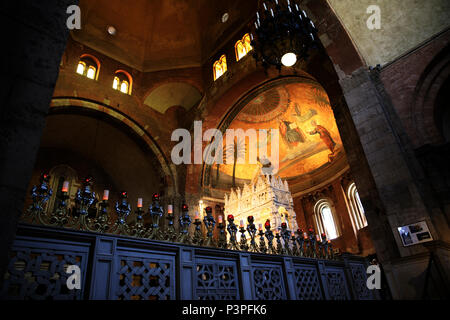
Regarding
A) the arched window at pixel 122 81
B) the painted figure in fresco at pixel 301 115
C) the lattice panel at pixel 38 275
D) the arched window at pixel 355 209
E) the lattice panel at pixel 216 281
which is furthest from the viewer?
the painted figure in fresco at pixel 301 115

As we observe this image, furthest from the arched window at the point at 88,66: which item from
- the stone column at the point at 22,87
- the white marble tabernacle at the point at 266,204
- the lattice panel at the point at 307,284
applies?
the lattice panel at the point at 307,284

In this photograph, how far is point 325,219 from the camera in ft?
49.5

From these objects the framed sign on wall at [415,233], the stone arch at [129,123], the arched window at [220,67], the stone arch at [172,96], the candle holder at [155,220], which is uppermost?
the arched window at [220,67]

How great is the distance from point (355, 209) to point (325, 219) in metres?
2.04

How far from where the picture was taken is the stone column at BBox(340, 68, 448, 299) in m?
4.79

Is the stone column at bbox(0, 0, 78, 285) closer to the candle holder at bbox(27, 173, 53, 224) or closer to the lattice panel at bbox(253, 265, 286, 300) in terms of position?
the candle holder at bbox(27, 173, 53, 224)

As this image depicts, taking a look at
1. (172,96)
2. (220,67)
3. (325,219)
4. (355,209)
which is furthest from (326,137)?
(172,96)

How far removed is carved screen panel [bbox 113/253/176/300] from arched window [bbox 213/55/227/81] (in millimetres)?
10741

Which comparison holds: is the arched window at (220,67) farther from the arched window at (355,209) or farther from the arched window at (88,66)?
the arched window at (355,209)

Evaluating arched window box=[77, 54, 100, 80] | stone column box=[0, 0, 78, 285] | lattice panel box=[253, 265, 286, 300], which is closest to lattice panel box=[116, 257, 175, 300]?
lattice panel box=[253, 265, 286, 300]

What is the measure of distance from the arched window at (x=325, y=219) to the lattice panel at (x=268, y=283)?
11.7 m

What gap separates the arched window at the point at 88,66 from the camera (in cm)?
1134
